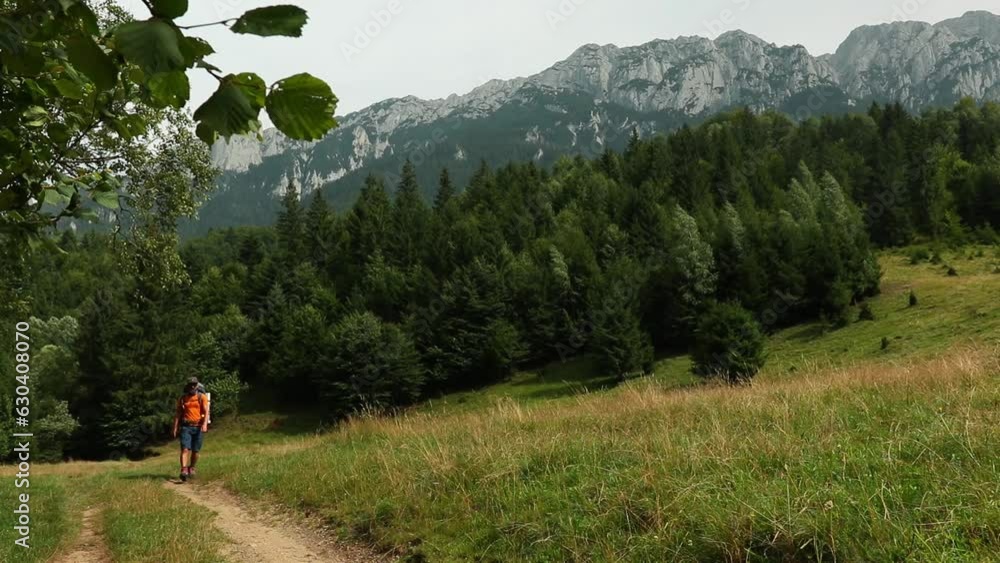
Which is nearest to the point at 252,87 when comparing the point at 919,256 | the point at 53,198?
the point at 53,198

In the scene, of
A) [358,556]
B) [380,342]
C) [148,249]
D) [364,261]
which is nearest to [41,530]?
[358,556]

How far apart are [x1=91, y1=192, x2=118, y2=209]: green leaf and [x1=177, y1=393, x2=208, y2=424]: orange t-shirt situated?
12.8m

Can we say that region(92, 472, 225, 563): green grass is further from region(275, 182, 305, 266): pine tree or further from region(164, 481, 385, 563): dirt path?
region(275, 182, 305, 266): pine tree

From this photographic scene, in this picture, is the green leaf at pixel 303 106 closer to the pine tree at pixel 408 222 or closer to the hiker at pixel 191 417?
the hiker at pixel 191 417

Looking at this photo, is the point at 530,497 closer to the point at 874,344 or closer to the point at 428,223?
the point at 874,344

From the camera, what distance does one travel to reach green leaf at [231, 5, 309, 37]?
3.91 ft

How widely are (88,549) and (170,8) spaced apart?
926 centimetres

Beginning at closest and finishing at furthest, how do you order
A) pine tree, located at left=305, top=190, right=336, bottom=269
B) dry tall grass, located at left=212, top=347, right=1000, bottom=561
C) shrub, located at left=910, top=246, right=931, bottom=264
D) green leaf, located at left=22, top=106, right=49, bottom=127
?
green leaf, located at left=22, top=106, right=49, bottom=127 < dry tall grass, located at left=212, top=347, right=1000, bottom=561 < shrub, located at left=910, top=246, right=931, bottom=264 < pine tree, located at left=305, top=190, right=336, bottom=269

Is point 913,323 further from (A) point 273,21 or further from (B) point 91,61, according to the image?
(B) point 91,61

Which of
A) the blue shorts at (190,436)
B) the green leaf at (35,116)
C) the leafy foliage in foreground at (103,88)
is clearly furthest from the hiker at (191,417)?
the green leaf at (35,116)

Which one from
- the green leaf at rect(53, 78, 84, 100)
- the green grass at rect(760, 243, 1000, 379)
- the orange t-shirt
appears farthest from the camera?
the green grass at rect(760, 243, 1000, 379)

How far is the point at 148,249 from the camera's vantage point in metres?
16.3

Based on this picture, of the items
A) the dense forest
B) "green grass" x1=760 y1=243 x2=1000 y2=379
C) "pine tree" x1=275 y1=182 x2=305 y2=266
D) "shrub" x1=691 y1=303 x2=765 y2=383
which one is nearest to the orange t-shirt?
the dense forest

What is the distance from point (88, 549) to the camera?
7961 mm
